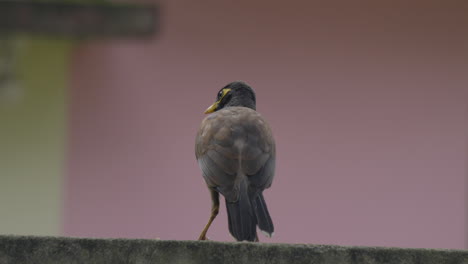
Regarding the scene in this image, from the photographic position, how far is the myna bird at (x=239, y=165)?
4.42 meters

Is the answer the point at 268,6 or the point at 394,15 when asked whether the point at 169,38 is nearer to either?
the point at 268,6

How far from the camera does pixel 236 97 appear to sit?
18.4ft

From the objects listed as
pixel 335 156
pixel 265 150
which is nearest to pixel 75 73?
pixel 335 156

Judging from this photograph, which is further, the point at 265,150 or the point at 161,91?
the point at 161,91

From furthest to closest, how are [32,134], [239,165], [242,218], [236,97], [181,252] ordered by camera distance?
[32,134]
[236,97]
[239,165]
[242,218]
[181,252]

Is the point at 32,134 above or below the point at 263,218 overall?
below

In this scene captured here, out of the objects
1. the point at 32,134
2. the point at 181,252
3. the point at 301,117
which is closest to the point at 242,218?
the point at 181,252

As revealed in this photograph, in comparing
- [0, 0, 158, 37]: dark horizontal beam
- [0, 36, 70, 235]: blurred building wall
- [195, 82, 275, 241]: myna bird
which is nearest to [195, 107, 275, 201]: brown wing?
[195, 82, 275, 241]: myna bird

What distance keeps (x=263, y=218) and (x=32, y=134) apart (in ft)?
13.5

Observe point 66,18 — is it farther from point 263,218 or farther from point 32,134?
point 263,218

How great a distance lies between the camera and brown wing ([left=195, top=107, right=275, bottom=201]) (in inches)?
182

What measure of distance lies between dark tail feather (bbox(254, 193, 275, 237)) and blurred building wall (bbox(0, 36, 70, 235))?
3.77 meters

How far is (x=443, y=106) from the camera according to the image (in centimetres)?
820

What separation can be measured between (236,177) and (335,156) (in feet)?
11.8
